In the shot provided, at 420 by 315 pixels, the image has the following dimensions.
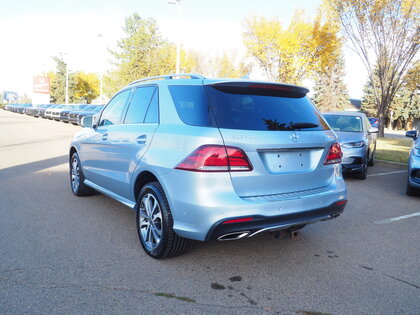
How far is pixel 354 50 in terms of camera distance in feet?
63.3

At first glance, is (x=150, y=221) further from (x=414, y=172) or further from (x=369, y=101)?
(x=369, y=101)

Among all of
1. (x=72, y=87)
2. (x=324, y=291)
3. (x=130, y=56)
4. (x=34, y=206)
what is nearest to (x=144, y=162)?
(x=324, y=291)

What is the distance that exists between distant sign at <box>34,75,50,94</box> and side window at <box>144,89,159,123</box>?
83.4 m

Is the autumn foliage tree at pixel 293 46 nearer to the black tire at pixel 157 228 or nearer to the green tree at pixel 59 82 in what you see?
the black tire at pixel 157 228

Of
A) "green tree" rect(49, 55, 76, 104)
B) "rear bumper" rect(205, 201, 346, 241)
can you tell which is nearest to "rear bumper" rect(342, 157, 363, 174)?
"rear bumper" rect(205, 201, 346, 241)

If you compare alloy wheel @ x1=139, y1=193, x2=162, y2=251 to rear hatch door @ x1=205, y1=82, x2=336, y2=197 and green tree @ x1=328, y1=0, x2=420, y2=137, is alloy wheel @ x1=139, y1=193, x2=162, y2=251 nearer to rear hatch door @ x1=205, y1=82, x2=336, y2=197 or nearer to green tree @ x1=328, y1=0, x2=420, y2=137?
rear hatch door @ x1=205, y1=82, x2=336, y2=197

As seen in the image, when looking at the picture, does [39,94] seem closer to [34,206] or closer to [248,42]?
[248,42]

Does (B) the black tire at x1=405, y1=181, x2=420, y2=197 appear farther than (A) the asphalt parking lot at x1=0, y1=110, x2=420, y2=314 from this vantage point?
Yes

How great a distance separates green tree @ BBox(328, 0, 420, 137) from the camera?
667 inches

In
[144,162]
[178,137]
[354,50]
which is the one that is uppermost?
[354,50]

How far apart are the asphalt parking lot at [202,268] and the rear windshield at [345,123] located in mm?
3981

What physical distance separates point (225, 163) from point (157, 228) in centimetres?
108

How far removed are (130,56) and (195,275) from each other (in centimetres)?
3528

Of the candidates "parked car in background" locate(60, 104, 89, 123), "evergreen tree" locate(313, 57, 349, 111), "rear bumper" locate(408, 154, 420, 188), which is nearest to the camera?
"rear bumper" locate(408, 154, 420, 188)
